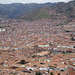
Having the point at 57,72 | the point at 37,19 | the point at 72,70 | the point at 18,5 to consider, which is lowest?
the point at 57,72

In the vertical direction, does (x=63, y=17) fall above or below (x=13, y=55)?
above

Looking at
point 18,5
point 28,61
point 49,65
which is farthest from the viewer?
point 18,5

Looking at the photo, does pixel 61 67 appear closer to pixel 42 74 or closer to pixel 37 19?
pixel 42 74

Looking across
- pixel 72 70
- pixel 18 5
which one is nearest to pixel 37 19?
pixel 72 70

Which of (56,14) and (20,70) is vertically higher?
(56,14)

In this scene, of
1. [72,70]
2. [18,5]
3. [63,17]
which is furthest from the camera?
[18,5]

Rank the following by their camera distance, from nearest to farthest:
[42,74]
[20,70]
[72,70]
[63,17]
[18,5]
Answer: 1. [72,70]
2. [42,74]
3. [20,70]
4. [63,17]
5. [18,5]

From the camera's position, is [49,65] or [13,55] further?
[13,55]

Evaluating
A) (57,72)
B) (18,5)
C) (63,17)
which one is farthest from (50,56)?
(18,5)

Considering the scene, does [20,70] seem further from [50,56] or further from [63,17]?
[63,17]
